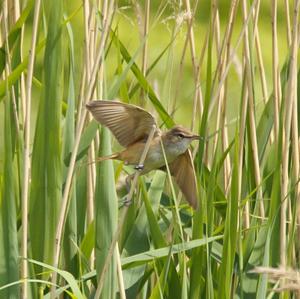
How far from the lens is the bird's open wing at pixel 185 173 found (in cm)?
194

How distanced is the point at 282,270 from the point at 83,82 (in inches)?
32.8

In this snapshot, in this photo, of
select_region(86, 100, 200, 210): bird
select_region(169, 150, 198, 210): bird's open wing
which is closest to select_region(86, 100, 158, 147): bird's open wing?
select_region(86, 100, 200, 210): bird

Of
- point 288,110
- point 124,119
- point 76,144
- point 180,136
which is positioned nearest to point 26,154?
point 76,144

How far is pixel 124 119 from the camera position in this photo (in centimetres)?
180

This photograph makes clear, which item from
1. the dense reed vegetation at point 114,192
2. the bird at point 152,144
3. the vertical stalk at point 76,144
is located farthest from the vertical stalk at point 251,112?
the vertical stalk at point 76,144

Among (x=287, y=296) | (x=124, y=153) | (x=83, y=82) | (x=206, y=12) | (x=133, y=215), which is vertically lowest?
(x=287, y=296)

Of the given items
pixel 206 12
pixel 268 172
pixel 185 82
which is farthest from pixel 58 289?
pixel 206 12

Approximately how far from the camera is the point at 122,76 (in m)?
1.68

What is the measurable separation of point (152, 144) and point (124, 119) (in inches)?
4.3

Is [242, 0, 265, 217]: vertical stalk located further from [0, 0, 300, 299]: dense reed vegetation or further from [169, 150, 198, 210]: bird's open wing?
[169, 150, 198, 210]: bird's open wing

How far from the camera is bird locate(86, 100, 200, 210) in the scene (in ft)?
5.80

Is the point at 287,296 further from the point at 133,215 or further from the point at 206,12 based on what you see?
the point at 206,12

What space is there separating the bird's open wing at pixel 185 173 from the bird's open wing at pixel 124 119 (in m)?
0.10

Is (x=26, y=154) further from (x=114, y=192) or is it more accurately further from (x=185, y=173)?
(x=185, y=173)
